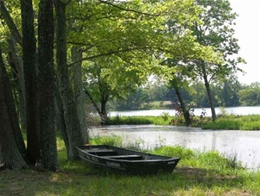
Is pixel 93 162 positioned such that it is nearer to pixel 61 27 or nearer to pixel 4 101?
pixel 4 101

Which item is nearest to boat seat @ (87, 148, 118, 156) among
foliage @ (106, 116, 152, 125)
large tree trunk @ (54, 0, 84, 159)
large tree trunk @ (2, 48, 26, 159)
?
large tree trunk @ (54, 0, 84, 159)

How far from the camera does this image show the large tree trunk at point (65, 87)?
33.9 ft

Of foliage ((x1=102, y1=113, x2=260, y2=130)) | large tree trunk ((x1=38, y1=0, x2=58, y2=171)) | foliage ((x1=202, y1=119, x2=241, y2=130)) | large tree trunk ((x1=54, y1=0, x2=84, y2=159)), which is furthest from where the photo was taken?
foliage ((x1=202, y1=119, x2=241, y2=130))

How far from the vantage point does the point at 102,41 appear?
11.1 metres

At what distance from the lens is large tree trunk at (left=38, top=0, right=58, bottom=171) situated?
350 inches

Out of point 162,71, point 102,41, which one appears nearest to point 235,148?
point 162,71

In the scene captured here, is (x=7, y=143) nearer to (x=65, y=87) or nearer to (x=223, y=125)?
(x=65, y=87)

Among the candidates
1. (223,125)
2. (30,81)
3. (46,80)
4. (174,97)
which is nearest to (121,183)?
(46,80)

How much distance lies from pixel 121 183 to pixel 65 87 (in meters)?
3.84

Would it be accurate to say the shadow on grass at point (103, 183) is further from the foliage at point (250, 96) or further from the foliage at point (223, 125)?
the foliage at point (250, 96)

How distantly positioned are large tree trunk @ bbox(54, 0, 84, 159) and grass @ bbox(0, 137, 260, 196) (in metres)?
1.11

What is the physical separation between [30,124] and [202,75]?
27.3 meters

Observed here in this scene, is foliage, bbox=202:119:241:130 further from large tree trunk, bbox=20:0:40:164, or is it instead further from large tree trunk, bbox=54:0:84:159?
large tree trunk, bbox=20:0:40:164

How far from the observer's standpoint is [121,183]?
308 inches
